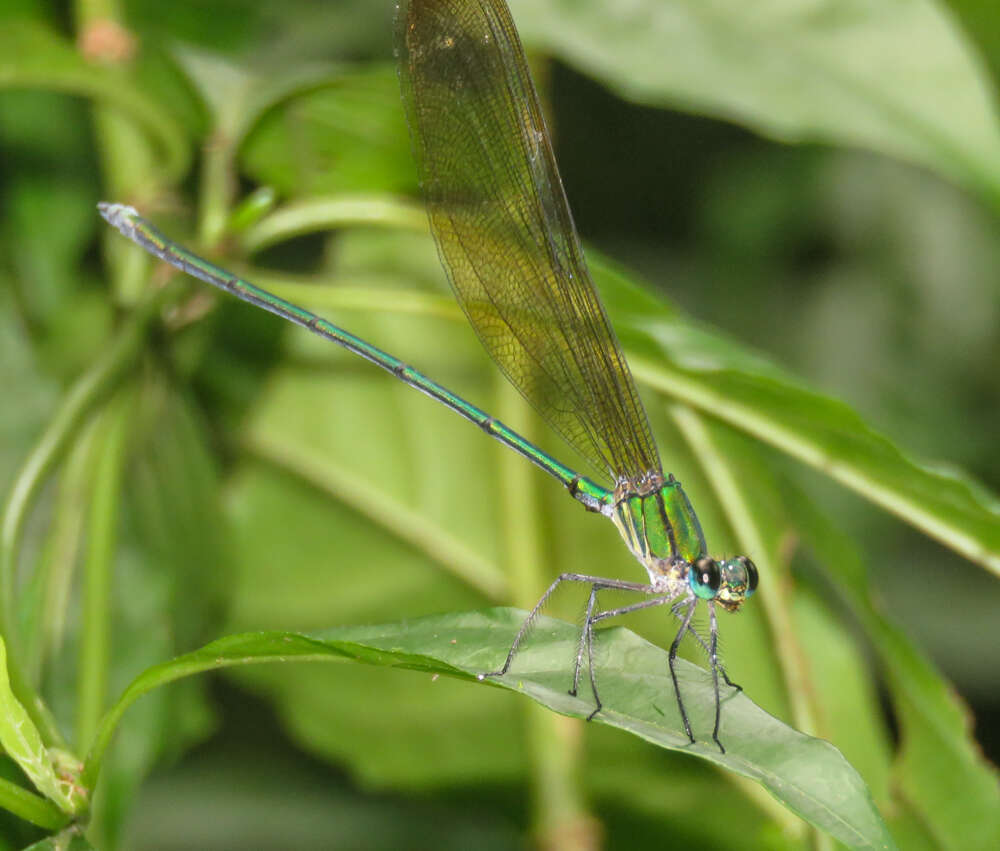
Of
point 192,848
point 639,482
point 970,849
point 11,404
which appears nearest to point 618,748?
point 639,482

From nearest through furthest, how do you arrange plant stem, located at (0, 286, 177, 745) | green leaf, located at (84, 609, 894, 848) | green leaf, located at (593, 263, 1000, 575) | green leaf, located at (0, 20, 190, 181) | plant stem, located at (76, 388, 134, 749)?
green leaf, located at (84, 609, 894, 848) < plant stem, located at (0, 286, 177, 745) < plant stem, located at (76, 388, 134, 749) < green leaf, located at (593, 263, 1000, 575) < green leaf, located at (0, 20, 190, 181)

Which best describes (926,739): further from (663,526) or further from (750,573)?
(663,526)

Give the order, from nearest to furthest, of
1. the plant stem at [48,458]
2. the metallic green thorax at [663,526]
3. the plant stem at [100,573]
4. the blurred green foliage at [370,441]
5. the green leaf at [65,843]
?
the green leaf at [65,843], the plant stem at [48,458], the plant stem at [100,573], the blurred green foliage at [370,441], the metallic green thorax at [663,526]

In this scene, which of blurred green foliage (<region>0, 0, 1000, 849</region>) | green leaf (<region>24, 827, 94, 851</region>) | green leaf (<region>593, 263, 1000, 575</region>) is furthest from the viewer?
blurred green foliage (<region>0, 0, 1000, 849</region>)

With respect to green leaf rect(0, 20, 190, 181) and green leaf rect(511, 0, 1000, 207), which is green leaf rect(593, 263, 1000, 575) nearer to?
green leaf rect(511, 0, 1000, 207)

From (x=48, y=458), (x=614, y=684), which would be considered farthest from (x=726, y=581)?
(x=48, y=458)

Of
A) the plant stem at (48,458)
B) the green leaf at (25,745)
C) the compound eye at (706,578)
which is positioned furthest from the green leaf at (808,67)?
the green leaf at (25,745)

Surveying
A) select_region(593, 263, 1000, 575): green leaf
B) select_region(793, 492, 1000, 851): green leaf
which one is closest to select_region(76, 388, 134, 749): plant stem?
select_region(593, 263, 1000, 575): green leaf

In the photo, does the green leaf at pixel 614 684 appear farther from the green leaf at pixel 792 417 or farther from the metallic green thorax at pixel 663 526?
the metallic green thorax at pixel 663 526

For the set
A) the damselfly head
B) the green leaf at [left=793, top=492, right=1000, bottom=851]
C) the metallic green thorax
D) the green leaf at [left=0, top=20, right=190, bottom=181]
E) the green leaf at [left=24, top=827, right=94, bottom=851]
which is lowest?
the green leaf at [left=24, top=827, right=94, bottom=851]
